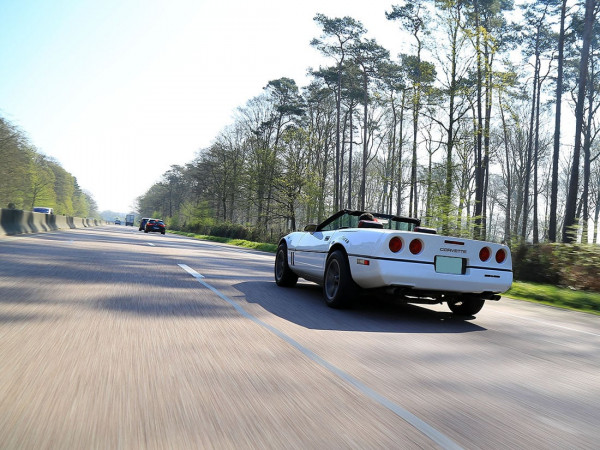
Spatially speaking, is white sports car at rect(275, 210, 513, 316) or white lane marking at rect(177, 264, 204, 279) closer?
white sports car at rect(275, 210, 513, 316)

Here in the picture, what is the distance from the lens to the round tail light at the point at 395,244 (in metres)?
5.54

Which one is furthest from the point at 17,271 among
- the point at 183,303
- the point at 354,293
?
the point at 354,293

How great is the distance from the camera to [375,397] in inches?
114

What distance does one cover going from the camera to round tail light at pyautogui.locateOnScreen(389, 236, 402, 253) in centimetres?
554

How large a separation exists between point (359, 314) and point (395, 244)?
1.08 metres

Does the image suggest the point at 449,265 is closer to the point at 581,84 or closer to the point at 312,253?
the point at 312,253

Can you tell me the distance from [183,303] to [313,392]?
3369 mm

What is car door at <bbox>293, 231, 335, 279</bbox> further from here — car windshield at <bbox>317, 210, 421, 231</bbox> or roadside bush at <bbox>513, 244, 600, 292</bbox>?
roadside bush at <bbox>513, 244, 600, 292</bbox>

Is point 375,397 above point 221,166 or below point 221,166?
below

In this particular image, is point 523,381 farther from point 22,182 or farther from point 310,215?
point 22,182

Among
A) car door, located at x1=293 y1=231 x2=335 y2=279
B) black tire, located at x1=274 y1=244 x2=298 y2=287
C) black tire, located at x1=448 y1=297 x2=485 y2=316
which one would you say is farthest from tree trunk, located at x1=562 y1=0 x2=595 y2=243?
car door, located at x1=293 y1=231 x2=335 y2=279

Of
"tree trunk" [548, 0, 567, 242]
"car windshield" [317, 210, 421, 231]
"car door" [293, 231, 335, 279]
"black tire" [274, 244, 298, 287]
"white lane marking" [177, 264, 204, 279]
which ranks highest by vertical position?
"tree trunk" [548, 0, 567, 242]

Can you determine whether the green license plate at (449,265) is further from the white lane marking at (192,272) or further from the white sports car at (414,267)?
the white lane marking at (192,272)

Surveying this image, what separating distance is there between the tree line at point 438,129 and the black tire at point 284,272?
8.14 m
